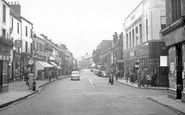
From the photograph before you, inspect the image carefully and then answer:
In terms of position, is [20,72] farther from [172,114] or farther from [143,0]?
[172,114]

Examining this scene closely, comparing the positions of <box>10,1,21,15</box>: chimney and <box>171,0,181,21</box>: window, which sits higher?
<box>10,1,21,15</box>: chimney

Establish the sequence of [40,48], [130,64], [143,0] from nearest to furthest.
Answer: [143,0] → [130,64] → [40,48]

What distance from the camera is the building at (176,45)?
51.5 feet

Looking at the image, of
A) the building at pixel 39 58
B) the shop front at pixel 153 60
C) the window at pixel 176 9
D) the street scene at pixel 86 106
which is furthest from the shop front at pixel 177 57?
the building at pixel 39 58

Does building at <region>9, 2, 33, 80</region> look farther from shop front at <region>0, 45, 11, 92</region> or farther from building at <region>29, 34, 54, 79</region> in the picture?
shop front at <region>0, 45, 11, 92</region>

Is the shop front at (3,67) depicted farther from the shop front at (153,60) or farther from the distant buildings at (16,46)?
the shop front at (153,60)

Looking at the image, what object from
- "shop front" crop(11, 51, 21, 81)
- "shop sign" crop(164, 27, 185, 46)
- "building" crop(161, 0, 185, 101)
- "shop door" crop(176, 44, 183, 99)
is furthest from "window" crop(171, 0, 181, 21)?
"shop front" crop(11, 51, 21, 81)

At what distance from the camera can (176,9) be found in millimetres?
17250

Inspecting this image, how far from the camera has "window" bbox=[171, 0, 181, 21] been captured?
54.9ft

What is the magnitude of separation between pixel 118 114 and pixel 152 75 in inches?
791

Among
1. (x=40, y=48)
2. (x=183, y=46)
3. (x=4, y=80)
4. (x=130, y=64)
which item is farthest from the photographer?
(x=40, y=48)

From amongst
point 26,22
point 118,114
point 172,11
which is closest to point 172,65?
point 172,11

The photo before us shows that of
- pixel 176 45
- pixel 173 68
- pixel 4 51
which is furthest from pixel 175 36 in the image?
pixel 4 51

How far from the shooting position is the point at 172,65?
17750mm
